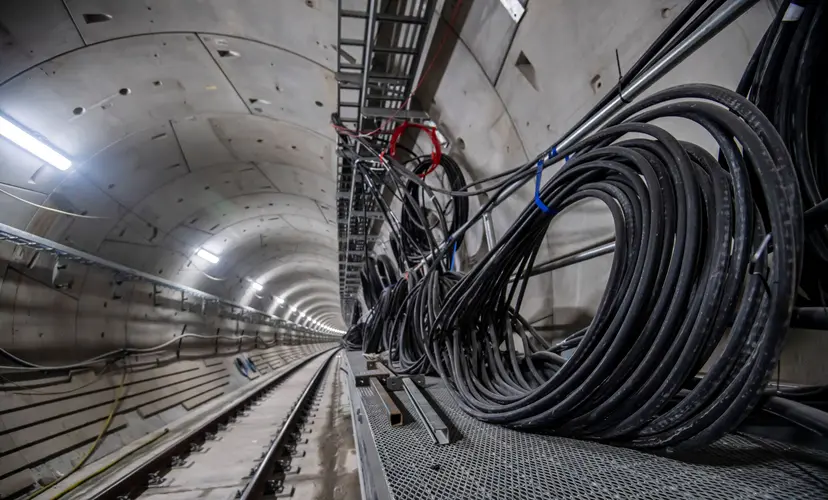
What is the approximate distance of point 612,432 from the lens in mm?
1098

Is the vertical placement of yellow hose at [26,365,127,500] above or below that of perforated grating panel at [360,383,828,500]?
below

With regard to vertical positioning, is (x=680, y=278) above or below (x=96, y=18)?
below

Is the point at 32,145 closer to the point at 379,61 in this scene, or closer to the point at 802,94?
the point at 379,61

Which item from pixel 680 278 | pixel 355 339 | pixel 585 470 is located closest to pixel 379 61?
pixel 680 278

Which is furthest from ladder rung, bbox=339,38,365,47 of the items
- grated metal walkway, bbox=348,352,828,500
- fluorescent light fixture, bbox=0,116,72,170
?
fluorescent light fixture, bbox=0,116,72,170

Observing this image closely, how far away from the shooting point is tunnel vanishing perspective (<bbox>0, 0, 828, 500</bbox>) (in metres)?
0.91

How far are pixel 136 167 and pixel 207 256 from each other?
3327mm

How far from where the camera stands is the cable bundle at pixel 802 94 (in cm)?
89

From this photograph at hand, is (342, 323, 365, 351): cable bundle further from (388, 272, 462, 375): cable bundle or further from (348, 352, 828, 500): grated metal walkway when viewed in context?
(348, 352, 828, 500): grated metal walkway

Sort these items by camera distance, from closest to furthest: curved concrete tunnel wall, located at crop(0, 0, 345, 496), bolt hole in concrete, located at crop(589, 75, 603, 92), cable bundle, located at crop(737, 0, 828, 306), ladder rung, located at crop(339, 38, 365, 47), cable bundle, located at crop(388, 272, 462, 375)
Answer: cable bundle, located at crop(737, 0, 828, 306)
bolt hole in concrete, located at crop(589, 75, 603, 92)
cable bundle, located at crop(388, 272, 462, 375)
ladder rung, located at crop(339, 38, 365, 47)
curved concrete tunnel wall, located at crop(0, 0, 345, 496)

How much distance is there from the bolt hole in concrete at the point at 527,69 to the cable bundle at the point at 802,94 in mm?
1211

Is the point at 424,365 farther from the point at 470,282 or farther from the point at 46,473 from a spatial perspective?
the point at 46,473

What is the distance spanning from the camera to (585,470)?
41.5 inches

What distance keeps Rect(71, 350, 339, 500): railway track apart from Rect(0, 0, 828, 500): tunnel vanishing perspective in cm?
4
